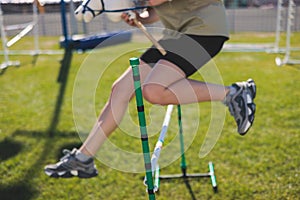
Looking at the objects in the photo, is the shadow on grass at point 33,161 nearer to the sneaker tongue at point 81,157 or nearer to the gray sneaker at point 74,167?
the gray sneaker at point 74,167

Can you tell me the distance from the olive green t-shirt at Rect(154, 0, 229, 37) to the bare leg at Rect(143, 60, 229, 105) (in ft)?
0.90

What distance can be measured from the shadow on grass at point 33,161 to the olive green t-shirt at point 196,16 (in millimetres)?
1497

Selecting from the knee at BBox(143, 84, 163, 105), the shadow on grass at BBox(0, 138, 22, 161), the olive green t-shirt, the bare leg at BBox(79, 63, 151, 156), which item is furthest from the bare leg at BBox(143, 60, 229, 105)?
the shadow on grass at BBox(0, 138, 22, 161)

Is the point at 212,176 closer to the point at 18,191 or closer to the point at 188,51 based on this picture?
the point at 188,51

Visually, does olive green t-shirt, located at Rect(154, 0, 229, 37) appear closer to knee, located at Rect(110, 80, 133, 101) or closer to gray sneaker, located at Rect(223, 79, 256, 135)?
gray sneaker, located at Rect(223, 79, 256, 135)

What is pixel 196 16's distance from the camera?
96.7 inches

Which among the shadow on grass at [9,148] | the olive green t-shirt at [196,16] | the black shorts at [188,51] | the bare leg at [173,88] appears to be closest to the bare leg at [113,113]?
the bare leg at [173,88]

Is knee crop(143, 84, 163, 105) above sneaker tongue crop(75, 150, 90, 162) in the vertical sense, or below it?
above

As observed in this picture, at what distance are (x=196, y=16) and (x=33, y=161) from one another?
1758 mm

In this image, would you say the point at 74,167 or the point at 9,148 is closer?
the point at 74,167

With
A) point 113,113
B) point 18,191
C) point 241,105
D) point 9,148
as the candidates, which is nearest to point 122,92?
point 113,113

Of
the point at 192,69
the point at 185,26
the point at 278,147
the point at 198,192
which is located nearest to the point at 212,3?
the point at 185,26

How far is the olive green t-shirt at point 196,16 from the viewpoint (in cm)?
245

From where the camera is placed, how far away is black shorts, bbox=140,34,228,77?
95.0 inches
